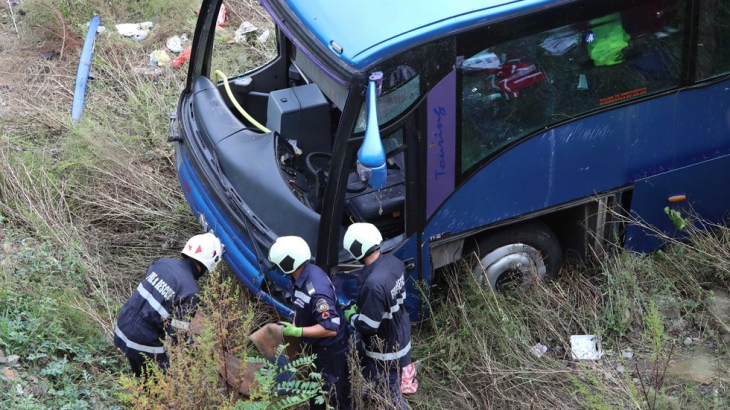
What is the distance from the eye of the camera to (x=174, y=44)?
369 inches

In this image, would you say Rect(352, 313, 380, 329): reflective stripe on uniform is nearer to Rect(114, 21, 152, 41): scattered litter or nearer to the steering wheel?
the steering wheel

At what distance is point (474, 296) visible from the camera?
5152mm

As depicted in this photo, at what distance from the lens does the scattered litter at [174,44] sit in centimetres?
932

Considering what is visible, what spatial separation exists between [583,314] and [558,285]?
28 cm

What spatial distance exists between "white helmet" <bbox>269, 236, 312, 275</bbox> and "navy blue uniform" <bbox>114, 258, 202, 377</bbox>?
53 centimetres

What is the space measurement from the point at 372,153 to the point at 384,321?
3.69ft

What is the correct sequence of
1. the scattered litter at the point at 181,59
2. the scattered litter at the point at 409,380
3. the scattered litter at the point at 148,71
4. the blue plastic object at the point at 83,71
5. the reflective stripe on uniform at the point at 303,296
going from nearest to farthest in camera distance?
the reflective stripe on uniform at the point at 303,296, the scattered litter at the point at 409,380, the blue plastic object at the point at 83,71, the scattered litter at the point at 148,71, the scattered litter at the point at 181,59

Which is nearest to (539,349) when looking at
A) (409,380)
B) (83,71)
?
(409,380)

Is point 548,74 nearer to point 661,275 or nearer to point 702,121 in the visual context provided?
point 702,121

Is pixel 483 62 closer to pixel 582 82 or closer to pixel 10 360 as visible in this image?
Answer: pixel 582 82

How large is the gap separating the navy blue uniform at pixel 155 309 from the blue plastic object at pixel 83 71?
13.5ft

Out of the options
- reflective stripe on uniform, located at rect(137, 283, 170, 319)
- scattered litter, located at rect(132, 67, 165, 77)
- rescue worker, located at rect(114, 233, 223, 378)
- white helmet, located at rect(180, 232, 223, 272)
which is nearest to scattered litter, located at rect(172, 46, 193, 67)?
scattered litter, located at rect(132, 67, 165, 77)

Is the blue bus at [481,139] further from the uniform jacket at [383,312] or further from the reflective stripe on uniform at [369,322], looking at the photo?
the reflective stripe on uniform at [369,322]

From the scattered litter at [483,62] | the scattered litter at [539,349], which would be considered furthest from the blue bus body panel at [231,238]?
the scattered litter at [483,62]
